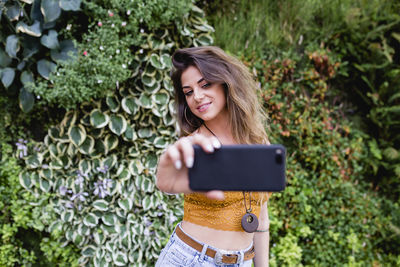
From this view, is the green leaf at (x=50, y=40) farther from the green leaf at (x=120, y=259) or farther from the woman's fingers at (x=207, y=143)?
the woman's fingers at (x=207, y=143)

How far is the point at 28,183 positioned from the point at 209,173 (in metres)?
2.80

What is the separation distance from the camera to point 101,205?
3031 millimetres

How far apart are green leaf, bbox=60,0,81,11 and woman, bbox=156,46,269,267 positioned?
162cm

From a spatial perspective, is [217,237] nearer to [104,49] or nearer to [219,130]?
[219,130]

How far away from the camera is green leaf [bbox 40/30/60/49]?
2.71 metres

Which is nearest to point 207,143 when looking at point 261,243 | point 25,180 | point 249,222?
point 249,222

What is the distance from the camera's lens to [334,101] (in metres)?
3.83

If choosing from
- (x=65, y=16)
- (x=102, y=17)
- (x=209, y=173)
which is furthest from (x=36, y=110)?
(x=209, y=173)

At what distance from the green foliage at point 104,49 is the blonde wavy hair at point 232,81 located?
1317mm

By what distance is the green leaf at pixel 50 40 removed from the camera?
107 inches

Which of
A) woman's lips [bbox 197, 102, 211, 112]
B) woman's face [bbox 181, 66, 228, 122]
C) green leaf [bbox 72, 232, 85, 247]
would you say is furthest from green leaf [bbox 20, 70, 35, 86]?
woman's lips [bbox 197, 102, 211, 112]

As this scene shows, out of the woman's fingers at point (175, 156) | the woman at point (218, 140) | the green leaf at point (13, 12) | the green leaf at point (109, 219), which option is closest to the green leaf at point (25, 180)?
the green leaf at point (109, 219)

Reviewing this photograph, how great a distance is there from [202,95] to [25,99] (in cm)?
215

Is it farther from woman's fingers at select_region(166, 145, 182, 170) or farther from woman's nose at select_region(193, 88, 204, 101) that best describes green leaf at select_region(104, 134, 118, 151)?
woman's fingers at select_region(166, 145, 182, 170)
